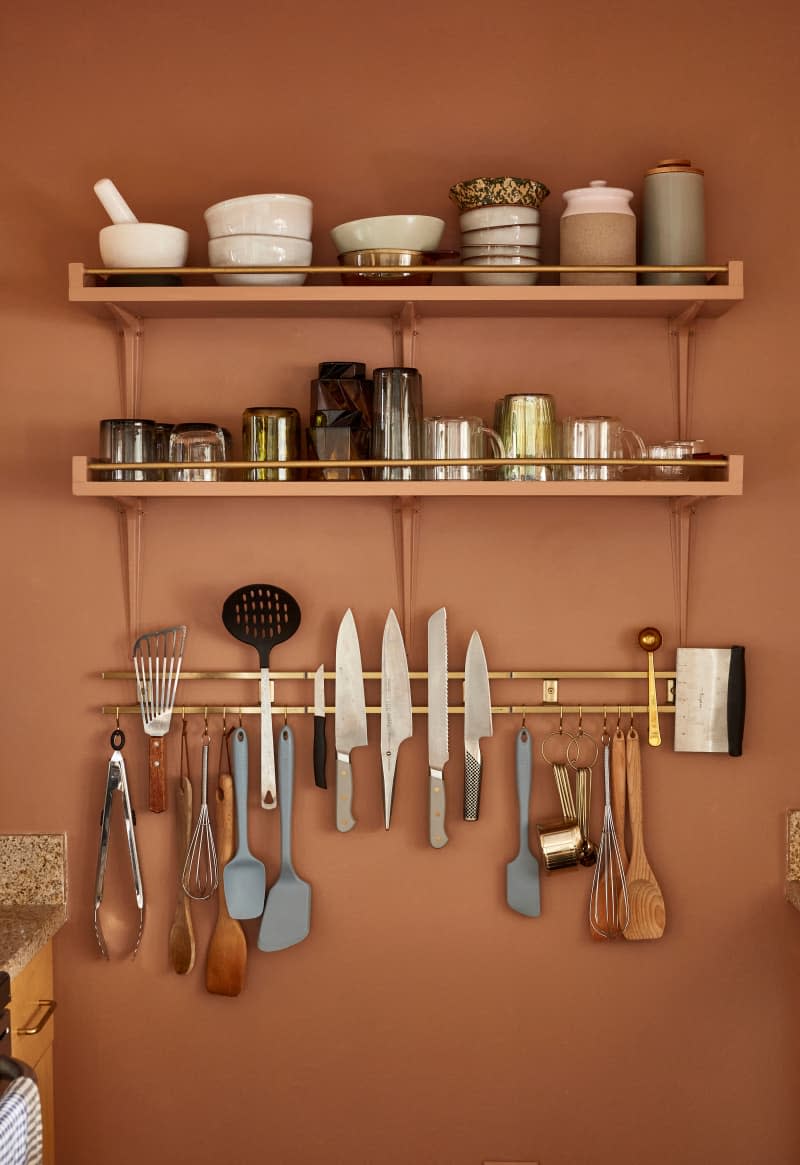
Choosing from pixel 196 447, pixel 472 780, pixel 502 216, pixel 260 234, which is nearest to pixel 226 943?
pixel 472 780

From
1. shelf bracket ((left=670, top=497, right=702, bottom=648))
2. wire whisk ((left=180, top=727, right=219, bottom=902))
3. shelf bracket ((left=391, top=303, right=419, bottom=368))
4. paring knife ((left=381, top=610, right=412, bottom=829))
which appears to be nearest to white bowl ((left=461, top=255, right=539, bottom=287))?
shelf bracket ((left=391, top=303, right=419, bottom=368))

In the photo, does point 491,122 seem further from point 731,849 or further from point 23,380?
point 731,849

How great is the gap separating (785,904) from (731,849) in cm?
14

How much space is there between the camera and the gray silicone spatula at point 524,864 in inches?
79.7

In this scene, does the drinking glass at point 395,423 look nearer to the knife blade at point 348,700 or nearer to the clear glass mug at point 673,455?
the knife blade at point 348,700

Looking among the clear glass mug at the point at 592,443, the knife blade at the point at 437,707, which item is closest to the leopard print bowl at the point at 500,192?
the clear glass mug at the point at 592,443

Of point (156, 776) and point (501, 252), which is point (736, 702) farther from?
point (156, 776)

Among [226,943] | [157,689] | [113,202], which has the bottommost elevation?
[226,943]

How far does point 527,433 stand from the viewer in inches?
74.1

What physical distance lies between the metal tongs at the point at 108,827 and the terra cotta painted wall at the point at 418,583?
0.04 m

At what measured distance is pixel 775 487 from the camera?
2.05 m

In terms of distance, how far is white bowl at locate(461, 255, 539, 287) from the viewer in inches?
74.0

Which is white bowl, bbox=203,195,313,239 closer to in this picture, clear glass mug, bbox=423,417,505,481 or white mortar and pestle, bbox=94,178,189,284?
white mortar and pestle, bbox=94,178,189,284

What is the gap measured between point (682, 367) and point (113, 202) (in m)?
1.04
